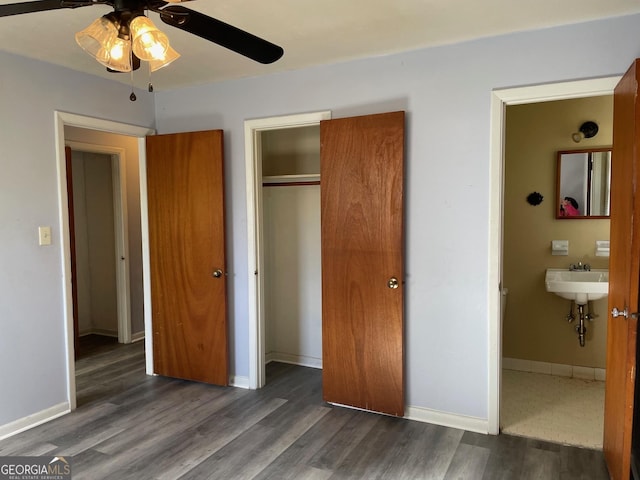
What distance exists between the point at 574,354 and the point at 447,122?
88.0 inches

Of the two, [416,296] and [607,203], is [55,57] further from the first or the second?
[607,203]

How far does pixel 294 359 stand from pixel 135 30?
3.23 metres

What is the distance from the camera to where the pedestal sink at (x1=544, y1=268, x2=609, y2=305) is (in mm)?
3191

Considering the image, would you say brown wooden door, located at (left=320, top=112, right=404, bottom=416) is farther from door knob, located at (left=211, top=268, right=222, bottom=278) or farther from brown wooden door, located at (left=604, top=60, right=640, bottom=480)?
brown wooden door, located at (left=604, top=60, right=640, bottom=480)

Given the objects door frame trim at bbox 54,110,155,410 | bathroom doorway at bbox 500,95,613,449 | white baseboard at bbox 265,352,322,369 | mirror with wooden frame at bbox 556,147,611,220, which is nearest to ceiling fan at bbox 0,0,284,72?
door frame trim at bbox 54,110,155,410

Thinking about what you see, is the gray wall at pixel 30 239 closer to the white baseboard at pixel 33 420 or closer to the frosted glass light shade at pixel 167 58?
the white baseboard at pixel 33 420

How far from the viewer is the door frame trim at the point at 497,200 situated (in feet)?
8.36

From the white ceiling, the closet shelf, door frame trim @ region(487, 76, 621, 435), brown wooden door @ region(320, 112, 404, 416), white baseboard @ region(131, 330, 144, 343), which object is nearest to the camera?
the white ceiling

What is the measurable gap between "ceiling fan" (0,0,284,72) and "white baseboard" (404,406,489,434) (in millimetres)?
2402

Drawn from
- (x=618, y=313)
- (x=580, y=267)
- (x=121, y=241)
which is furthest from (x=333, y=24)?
(x=121, y=241)

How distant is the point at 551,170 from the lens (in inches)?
143

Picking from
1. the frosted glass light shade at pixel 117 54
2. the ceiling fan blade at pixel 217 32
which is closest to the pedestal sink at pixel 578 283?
the ceiling fan blade at pixel 217 32

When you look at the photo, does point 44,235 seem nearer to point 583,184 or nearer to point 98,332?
point 98,332

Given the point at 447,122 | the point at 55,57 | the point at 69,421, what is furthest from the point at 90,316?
the point at 447,122
